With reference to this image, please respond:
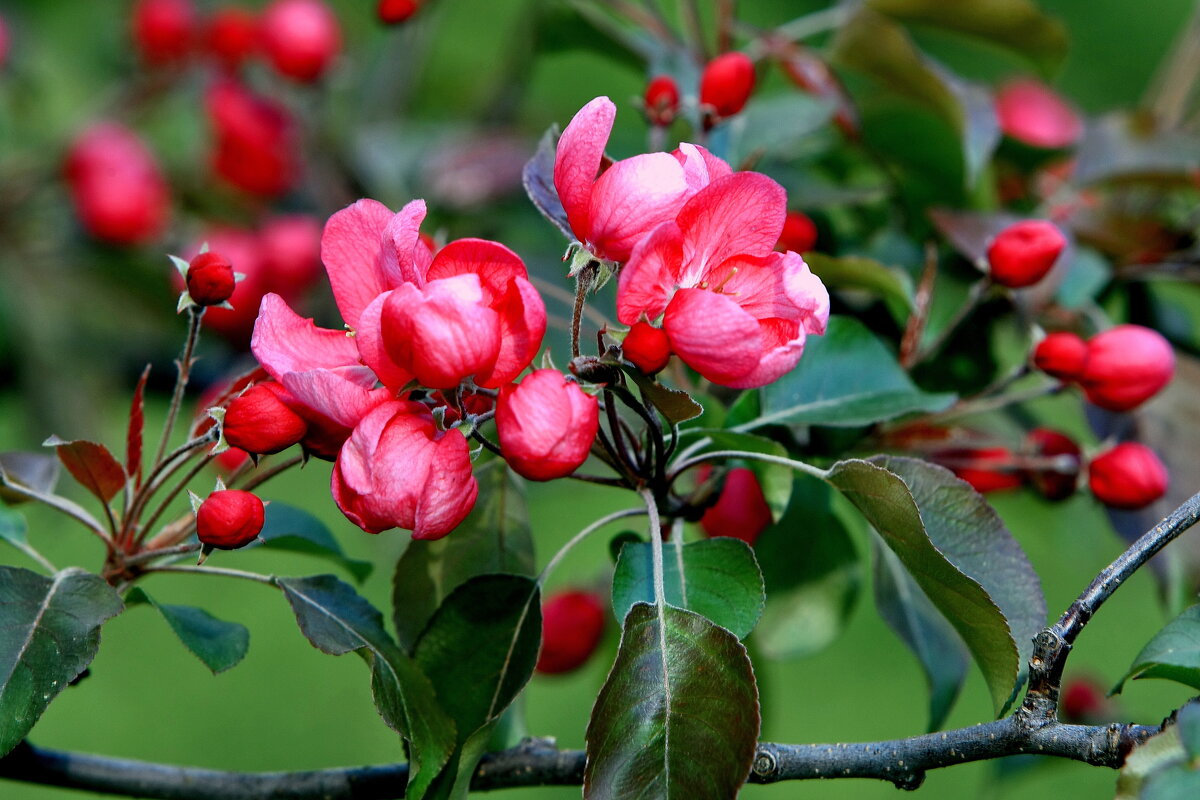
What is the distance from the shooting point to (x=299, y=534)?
527mm

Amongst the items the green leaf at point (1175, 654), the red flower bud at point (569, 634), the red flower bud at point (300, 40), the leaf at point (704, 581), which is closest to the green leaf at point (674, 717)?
the leaf at point (704, 581)

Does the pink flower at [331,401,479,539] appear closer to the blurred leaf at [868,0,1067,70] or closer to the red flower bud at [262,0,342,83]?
the blurred leaf at [868,0,1067,70]

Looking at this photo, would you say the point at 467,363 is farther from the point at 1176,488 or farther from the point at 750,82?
the point at 1176,488

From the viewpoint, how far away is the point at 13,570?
45 centimetres

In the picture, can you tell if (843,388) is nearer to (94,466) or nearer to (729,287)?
(729,287)

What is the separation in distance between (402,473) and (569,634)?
0.42m

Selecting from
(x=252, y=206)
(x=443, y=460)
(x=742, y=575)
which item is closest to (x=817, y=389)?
(x=742, y=575)

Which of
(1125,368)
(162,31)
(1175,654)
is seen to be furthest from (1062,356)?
(162,31)

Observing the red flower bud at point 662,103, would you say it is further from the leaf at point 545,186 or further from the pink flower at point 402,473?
the pink flower at point 402,473

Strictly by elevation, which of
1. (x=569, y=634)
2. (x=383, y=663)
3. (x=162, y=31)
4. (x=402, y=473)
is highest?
(x=402, y=473)

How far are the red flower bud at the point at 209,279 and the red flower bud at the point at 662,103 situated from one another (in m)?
0.23

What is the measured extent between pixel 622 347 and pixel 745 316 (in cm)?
4

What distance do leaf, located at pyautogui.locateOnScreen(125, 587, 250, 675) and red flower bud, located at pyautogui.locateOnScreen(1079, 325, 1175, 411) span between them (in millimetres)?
424

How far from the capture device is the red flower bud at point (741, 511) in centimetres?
65
